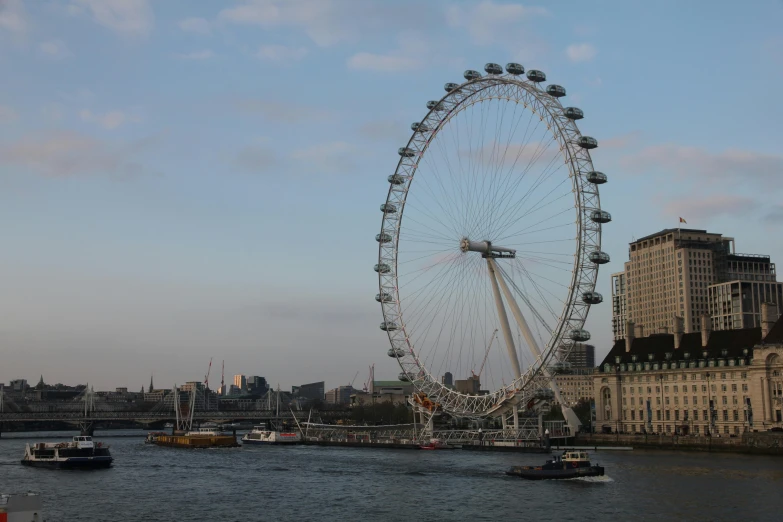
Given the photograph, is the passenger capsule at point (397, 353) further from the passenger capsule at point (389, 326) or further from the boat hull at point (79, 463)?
the boat hull at point (79, 463)

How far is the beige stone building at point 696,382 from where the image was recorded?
354ft

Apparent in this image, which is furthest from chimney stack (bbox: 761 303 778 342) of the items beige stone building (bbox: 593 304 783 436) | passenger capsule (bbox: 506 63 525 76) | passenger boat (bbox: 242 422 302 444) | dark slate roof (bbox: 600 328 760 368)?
passenger boat (bbox: 242 422 302 444)

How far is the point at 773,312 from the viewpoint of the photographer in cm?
11662

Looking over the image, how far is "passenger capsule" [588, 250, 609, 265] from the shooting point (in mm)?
88312

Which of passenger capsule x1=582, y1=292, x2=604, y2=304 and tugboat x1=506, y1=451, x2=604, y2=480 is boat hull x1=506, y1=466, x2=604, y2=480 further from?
passenger capsule x1=582, y1=292, x2=604, y2=304

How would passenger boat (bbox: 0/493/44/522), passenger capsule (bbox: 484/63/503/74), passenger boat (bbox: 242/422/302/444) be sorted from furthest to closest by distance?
passenger boat (bbox: 242/422/302/444)
passenger capsule (bbox: 484/63/503/74)
passenger boat (bbox: 0/493/44/522)

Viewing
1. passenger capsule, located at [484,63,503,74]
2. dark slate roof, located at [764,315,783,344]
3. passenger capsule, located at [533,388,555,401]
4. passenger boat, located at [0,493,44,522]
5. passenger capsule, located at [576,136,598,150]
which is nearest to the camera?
passenger boat, located at [0,493,44,522]

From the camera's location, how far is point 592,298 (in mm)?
88750

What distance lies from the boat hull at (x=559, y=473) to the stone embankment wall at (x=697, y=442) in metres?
32.0

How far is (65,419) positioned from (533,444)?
112063 mm

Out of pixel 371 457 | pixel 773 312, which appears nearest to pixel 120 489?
pixel 371 457

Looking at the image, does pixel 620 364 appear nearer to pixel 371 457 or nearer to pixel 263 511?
pixel 371 457

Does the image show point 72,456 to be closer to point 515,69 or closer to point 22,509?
point 515,69

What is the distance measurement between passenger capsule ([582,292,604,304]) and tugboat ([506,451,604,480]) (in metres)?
19.2
